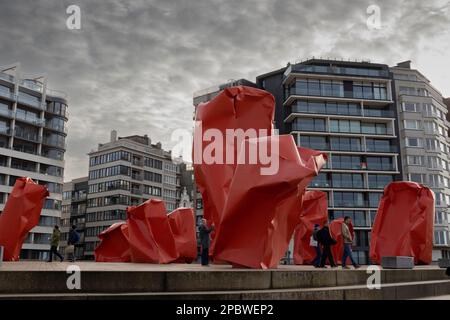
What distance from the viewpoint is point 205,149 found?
47.6ft

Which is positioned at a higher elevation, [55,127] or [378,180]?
[55,127]

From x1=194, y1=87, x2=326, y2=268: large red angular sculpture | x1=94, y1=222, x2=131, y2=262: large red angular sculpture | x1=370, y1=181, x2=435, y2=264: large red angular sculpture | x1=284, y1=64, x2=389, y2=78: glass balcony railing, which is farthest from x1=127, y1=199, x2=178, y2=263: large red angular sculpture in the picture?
x1=284, y1=64, x2=389, y2=78: glass balcony railing

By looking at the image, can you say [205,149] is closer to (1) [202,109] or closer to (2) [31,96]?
(1) [202,109]

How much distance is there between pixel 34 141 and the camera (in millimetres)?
66688

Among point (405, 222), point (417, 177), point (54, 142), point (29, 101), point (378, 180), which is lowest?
point (405, 222)

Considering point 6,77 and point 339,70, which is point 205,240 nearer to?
point 339,70

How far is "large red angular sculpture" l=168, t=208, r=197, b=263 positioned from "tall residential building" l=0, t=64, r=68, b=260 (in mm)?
44890

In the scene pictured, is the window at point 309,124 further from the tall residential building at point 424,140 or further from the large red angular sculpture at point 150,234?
the large red angular sculpture at point 150,234

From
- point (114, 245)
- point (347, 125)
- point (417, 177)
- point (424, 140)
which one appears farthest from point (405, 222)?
point (424, 140)

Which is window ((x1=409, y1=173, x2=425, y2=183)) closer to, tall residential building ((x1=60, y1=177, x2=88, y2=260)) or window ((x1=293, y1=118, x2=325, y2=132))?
window ((x1=293, y1=118, x2=325, y2=132))

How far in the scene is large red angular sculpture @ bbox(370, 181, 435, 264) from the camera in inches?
812

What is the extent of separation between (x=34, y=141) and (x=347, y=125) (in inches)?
1764

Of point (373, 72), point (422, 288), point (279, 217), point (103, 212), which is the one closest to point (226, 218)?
point (279, 217)
